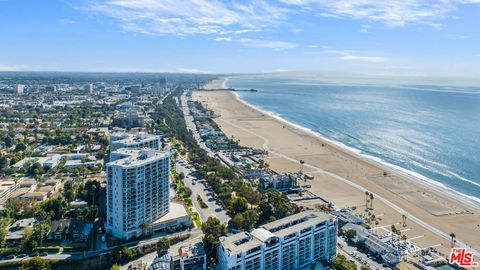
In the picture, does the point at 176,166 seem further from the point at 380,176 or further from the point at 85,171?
the point at 380,176

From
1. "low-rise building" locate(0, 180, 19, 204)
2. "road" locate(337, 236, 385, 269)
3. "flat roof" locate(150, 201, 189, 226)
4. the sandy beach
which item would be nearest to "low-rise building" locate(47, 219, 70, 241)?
"flat roof" locate(150, 201, 189, 226)

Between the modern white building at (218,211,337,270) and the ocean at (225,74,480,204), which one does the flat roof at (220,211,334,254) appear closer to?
the modern white building at (218,211,337,270)

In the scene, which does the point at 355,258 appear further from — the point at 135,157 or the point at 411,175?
the point at 411,175

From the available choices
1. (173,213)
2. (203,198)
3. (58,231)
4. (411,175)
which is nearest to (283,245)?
(173,213)

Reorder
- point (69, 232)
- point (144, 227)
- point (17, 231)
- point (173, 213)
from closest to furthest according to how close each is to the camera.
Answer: point (69, 232) → point (144, 227) → point (17, 231) → point (173, 213)

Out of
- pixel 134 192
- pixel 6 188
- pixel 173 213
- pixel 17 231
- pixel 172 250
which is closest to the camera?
pixel 172 250

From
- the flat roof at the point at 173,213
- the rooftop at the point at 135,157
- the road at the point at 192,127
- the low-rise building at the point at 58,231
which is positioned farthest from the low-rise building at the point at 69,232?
the road at the point at 192,127

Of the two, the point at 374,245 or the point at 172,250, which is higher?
the point at 374,245
